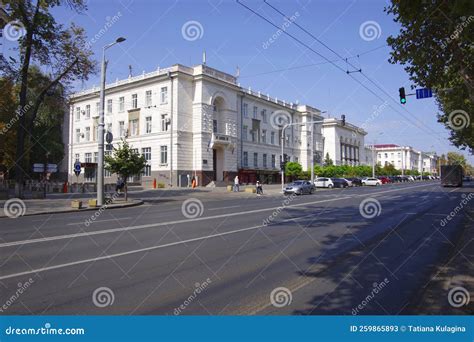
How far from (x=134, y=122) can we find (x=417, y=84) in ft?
150

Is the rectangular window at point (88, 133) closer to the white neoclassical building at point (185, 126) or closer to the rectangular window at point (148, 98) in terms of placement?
the white neoclassical building at point (185, 126)

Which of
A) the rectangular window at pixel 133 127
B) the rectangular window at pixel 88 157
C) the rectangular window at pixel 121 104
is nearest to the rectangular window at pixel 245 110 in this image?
the rectangular window at pixel 133 127

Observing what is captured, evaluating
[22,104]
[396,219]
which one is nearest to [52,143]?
[22,104]

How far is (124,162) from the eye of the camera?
2520cm

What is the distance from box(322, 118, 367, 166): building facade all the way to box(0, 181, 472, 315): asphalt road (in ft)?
248

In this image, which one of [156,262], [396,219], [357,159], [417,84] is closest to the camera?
[156,262]

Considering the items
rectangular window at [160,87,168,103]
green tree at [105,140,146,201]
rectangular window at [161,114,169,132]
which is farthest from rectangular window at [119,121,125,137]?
green tree at [105,140,146,201]

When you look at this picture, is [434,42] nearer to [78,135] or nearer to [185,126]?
[185,126]

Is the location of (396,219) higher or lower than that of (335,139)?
lower

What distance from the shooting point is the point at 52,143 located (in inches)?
2330

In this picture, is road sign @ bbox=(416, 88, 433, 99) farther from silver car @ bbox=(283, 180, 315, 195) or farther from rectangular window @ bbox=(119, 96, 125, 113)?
rectangular window @ bbox=(119, 96, 125, 113)

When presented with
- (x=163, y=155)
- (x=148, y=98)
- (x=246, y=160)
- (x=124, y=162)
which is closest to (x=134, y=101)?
(x=148, y=98)

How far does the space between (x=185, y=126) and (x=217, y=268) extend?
42812 millimetres

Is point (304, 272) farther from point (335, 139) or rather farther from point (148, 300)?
point (335, 139)
